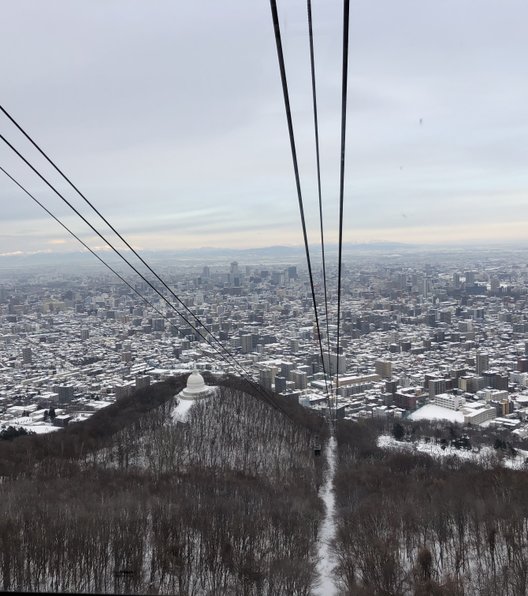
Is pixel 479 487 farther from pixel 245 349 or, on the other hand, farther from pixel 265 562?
pixel 245 349

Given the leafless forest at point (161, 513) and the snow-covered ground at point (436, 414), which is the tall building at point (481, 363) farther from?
the leafless forest at point (161, 513)

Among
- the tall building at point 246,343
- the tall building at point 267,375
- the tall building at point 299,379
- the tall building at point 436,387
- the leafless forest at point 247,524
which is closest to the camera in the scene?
the leafless forest at point 247,524

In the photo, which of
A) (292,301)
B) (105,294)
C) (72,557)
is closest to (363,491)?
(72,557)

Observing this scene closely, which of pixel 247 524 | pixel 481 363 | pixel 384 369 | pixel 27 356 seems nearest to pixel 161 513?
pixel 247 524

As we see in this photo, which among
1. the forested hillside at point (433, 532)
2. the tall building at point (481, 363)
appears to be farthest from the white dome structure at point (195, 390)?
the tall building at point (481, 363)

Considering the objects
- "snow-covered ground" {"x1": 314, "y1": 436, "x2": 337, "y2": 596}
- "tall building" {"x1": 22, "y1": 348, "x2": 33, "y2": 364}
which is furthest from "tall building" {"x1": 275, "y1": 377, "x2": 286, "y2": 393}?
"tall building" {"x1": 22, "y1": 348, "x2": 33, "y2": 364}
